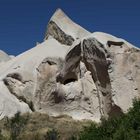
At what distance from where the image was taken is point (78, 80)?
121 ft

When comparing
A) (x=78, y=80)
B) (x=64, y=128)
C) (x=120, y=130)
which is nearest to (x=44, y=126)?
(x=64, y=128)

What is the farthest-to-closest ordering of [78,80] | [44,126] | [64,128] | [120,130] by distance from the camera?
[78,80] < [44,126] < [64,128] < [120,130]

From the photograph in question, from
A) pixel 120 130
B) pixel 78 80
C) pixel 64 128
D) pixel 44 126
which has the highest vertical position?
pixel 78 80

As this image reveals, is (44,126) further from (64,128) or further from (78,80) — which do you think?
(78,80)

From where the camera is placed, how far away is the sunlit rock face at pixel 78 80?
112 feet

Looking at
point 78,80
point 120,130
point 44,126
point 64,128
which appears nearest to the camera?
point 120,130

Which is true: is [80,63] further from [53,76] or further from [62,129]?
[62,129]

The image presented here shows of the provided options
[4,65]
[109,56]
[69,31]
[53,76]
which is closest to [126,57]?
[109,56]

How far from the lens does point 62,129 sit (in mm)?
32406

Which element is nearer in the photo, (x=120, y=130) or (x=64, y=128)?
(x=120, y=130)

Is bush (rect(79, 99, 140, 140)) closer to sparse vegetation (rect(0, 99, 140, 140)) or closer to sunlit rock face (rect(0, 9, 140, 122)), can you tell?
sparse vegetation (rect(0, 99, 140, 140))

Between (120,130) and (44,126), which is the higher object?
(44,126)

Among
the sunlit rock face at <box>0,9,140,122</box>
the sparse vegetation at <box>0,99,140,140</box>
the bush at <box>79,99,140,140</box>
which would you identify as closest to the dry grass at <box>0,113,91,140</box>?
the sparse vegetation at <box>0,99,140,140</box>

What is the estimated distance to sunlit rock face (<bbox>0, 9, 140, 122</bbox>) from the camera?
1341 inches
